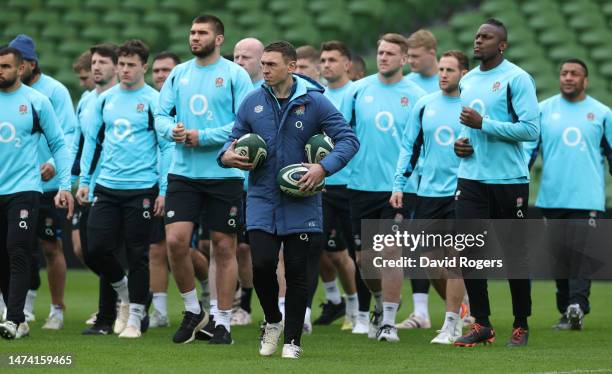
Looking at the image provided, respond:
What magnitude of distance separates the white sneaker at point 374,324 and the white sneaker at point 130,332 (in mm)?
2060

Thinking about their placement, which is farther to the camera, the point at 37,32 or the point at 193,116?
the point at 37,32

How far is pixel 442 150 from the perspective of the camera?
11.0 meters

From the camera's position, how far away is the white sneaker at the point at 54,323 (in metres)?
11.9

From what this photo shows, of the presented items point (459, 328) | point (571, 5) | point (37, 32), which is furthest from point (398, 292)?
point (37, 32)

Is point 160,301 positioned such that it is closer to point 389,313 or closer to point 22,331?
point 22,331

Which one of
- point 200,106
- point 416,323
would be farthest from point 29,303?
point 416,323

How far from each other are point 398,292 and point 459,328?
0.62 m

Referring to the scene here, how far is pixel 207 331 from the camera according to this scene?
10.4m

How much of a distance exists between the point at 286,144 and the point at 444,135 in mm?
2551

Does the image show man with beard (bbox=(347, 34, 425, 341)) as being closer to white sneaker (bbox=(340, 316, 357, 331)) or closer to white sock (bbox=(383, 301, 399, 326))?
white sock (bbox=(383, 301, 399, 326))

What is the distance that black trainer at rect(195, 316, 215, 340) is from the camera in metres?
10.4

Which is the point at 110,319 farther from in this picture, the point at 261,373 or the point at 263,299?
the point at 261,373

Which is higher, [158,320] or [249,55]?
[249,55]

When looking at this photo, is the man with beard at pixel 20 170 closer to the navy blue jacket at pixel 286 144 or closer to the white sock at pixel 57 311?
the white sock at pixel 57 311
